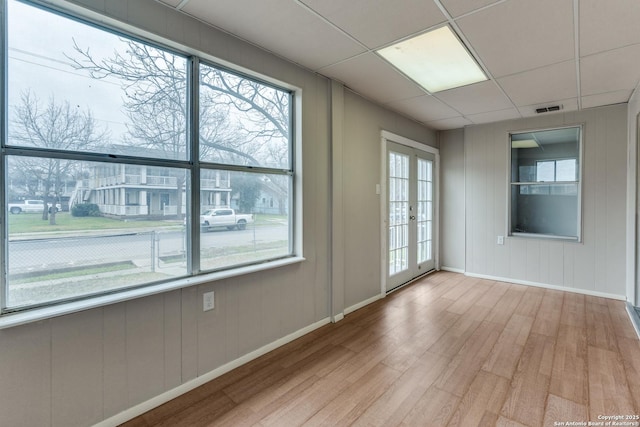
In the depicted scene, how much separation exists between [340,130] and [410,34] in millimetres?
1133

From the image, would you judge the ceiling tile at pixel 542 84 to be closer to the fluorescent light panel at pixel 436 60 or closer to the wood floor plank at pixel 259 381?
the fluorescent light panel at pixel 436 60

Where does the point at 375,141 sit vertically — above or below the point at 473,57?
below

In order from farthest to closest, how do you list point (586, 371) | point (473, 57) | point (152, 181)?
point (473, 57) < point (586, 371) < point (152, 181)

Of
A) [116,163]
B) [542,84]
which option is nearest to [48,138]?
[116,163]

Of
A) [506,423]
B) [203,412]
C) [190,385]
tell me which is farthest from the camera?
[190,385]

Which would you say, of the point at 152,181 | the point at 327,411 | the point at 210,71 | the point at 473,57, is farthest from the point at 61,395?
the point at 473,57

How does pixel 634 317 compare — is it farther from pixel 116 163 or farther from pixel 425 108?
pixel 116 163

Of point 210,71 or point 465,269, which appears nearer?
point 210,71

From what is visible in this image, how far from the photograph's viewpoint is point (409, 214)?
454 centimetres

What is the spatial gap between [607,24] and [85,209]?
3.56 meters

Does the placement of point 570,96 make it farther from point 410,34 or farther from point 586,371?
point 586,371

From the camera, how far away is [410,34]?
2.28 m

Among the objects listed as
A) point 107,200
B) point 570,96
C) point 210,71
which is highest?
point 570,96

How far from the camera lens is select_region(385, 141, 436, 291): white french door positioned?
164 inches
